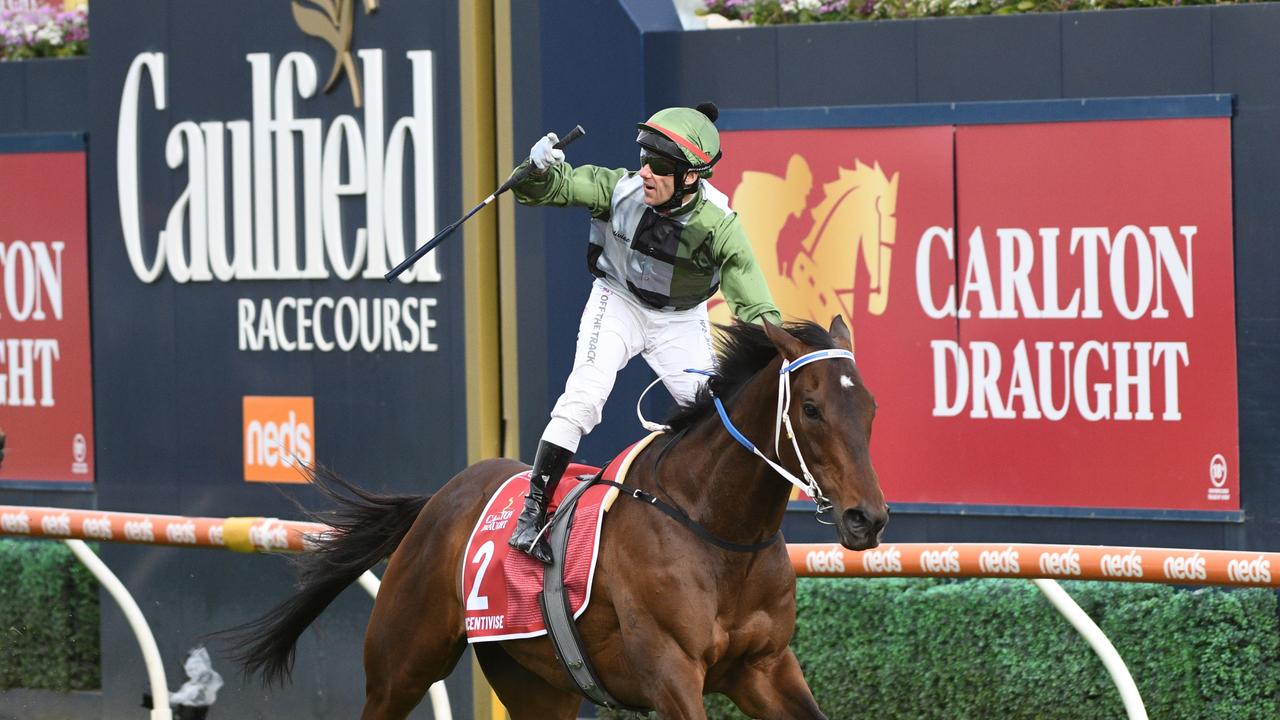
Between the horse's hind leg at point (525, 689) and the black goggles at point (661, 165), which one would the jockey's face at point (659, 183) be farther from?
the horse's hind leg at point (525, 689)

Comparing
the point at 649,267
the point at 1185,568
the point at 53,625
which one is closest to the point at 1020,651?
the point at 1185,568

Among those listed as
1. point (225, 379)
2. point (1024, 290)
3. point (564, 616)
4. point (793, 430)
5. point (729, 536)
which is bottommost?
point (564, 616)

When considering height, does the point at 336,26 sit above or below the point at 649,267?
above

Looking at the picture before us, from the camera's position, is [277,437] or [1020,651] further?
[277,437]

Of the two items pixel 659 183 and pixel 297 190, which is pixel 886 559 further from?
pixel 297 190

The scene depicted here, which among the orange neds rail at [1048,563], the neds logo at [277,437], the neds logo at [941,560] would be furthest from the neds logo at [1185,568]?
the neds logo at [277,437]

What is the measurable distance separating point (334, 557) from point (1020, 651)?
2.39 metres

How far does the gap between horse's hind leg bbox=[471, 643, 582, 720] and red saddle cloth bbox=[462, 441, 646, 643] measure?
315 millimetres

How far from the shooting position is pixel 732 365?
15.3 feet

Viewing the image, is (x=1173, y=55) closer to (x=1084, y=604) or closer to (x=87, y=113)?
(x=1084, y=604)

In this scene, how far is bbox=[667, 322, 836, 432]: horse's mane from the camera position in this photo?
15.0 feet

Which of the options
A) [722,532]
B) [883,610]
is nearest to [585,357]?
[722,532]

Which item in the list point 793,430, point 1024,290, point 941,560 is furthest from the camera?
point 1024,290

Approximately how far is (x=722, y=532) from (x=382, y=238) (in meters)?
3.19
